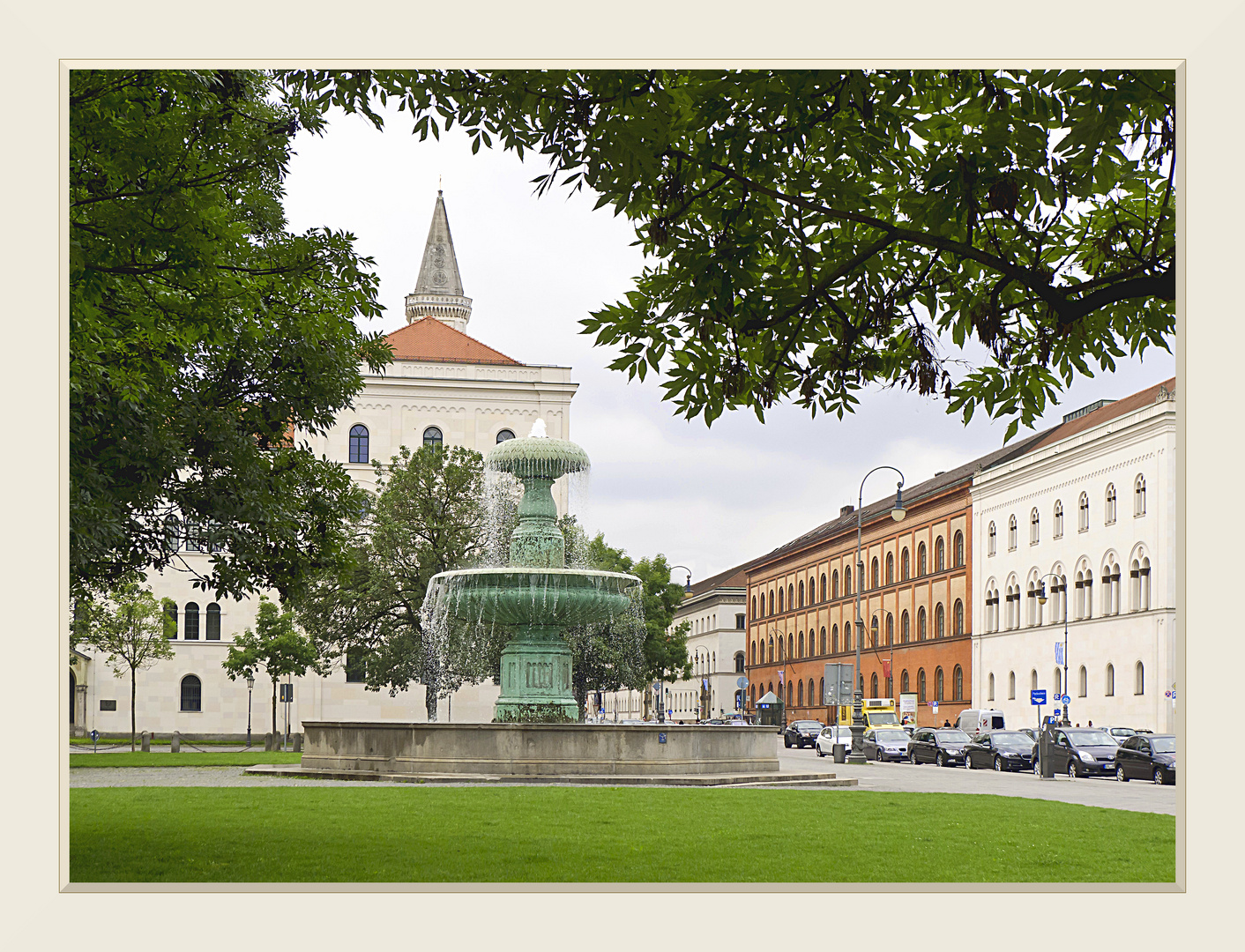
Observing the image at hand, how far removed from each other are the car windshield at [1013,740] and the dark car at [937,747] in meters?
2.40

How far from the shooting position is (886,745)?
4703 centimetres

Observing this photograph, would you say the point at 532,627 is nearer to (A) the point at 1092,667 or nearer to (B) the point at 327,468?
(B) the point at 327,468

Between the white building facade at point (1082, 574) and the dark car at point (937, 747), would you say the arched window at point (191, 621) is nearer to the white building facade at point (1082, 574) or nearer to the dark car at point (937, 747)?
the dark car at point (937, 747)

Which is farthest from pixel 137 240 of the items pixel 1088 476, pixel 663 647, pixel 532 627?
pixel 663 647

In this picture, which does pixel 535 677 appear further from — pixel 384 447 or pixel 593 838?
pixel 384 447

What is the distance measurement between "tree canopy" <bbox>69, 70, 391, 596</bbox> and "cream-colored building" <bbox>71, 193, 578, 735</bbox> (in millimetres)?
887

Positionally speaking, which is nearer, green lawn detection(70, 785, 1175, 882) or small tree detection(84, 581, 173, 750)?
green lawn detection(70, 785, 1175, 882)

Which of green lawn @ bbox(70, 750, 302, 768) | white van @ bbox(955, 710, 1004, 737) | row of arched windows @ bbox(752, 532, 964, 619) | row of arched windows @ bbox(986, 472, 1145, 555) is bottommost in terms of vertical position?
white van @ bbox(955, 710, 1004, 737)

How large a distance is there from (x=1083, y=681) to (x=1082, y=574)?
4.98m

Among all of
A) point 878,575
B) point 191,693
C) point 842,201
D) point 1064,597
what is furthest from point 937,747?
point 842,201

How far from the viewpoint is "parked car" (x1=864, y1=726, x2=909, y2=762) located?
46.8 meters

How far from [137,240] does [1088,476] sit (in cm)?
4060

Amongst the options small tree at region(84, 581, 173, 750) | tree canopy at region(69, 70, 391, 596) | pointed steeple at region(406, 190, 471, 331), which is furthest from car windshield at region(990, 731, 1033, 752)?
tree canopy at region(69, 70, 391, 596)

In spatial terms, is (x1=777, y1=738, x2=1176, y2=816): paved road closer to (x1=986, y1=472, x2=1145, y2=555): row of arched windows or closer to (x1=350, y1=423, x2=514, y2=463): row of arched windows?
(x1=986, y1=472, x2=1145, y2=555): row of arched windows
